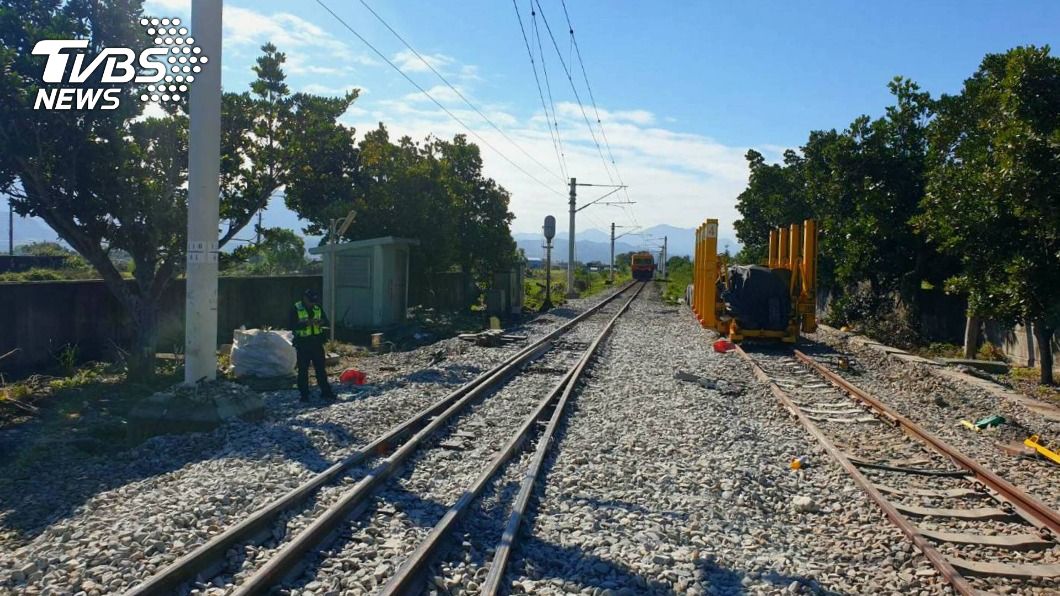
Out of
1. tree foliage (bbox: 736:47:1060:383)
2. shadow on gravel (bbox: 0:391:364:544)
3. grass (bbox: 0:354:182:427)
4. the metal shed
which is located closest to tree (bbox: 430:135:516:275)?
the metal shed

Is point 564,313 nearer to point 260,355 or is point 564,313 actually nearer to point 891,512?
point 260,355

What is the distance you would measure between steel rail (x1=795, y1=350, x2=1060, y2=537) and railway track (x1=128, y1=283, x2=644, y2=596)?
3928mm

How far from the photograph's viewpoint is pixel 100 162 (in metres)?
12.1

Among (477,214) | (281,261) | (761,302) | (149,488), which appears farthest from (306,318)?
(281,261)

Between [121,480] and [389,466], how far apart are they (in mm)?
2283

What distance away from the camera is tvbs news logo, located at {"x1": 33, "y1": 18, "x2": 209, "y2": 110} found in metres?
11.8

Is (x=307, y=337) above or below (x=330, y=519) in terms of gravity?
above

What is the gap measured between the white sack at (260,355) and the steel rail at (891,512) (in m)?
7.95

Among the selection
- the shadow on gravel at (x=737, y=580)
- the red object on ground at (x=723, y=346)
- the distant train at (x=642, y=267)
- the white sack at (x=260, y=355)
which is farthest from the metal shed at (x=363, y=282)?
the distant train at (x=642, y=267)

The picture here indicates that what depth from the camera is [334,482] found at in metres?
6.92

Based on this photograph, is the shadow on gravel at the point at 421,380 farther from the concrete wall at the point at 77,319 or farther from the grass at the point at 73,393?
the concrete wall at the point at 77,319

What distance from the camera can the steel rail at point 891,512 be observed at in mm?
5094

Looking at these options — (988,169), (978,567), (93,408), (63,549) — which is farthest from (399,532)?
(988,169)

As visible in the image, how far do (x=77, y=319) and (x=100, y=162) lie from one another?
10.9 ft
